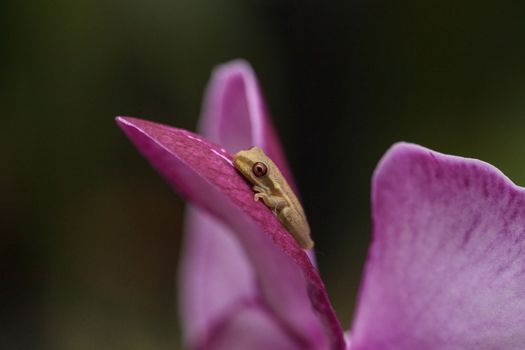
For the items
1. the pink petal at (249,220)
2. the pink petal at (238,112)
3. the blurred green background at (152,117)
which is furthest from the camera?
the blurred green background at (152,117)

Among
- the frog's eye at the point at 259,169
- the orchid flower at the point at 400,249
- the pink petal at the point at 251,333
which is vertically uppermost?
the frog's eye at the point at 259,169

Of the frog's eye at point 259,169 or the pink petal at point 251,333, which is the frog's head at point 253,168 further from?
the pink petal at point 251,333

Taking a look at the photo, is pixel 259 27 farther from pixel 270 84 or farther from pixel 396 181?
pixel 396 181

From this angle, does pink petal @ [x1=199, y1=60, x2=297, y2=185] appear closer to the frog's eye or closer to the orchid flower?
the orchid flower

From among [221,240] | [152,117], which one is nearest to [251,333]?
[221,240]

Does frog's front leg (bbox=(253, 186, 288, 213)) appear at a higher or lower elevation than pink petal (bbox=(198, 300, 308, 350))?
higher

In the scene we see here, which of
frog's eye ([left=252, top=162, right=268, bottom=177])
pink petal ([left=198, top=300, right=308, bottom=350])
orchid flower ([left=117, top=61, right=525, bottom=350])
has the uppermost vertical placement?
frog's eye ([left=252, top=162, right=268, bottom=177])

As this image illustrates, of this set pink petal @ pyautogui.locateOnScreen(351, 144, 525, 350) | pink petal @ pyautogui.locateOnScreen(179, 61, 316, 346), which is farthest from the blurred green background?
pink petal @ pyautogui.locateOnScreen(351, 144, 525, 350)

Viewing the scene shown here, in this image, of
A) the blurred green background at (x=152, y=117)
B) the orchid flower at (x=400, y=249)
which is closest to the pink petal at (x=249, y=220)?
the orchid flower at (x=400, y=249)

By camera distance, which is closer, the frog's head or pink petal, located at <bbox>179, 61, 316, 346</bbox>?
the frog's head

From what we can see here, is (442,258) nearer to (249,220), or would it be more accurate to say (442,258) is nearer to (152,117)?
(249,220)
